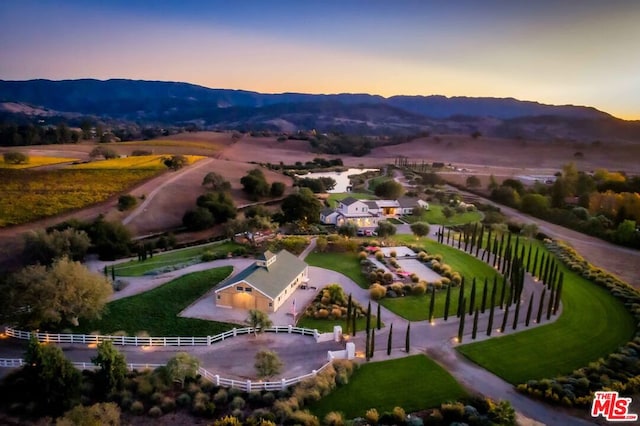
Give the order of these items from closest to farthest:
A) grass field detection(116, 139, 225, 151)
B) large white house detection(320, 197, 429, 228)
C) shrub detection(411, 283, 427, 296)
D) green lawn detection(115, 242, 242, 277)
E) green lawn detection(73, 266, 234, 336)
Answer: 1. green lawn detection(73, 266, 234, 336)
2. shrub detection(411, 283, 427, 296)
3. green lawn detection(115, 242, 242, 277)
4. large white house detection(320, 197, 429, 228)
5. grass field detection(116, 139, 225, 151)

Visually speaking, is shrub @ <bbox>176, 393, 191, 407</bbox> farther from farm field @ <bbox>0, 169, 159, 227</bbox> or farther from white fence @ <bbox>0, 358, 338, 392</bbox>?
farm field @ <bbox>0, 169, 159, 227</bbox>

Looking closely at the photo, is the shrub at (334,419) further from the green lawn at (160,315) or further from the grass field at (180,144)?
the grass field at (180,144)

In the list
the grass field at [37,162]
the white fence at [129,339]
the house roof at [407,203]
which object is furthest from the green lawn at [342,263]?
the grass field at [37,162]

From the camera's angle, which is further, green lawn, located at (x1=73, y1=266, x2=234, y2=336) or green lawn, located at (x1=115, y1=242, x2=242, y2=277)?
green lawn, located at (x1=115, y1=242, x2=242, y2=277)

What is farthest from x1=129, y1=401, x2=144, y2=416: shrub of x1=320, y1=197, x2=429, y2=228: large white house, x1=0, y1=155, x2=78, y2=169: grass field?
x1=0, y1=155, x2=78, y2=169: grass field

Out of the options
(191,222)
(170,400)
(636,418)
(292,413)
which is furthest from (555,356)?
(191,222)

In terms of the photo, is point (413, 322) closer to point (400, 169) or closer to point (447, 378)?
point (447, 378)

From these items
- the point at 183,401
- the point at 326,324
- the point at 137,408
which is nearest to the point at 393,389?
the point at 326,324

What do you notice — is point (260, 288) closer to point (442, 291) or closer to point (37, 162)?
point (442, 291)
